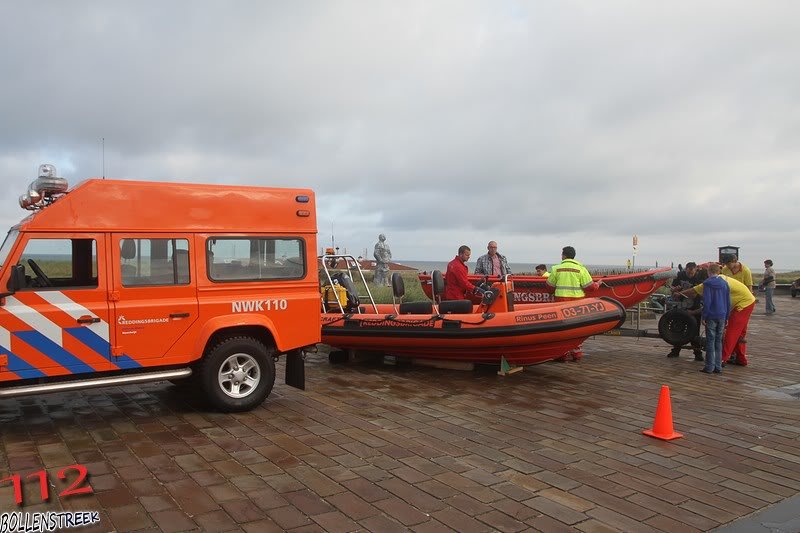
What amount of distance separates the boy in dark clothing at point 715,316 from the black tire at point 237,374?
671 centimetres

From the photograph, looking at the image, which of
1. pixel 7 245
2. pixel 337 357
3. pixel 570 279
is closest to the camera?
pixel 7 245

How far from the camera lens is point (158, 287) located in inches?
236

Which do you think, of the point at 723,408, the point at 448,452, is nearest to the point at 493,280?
the point at 723,408

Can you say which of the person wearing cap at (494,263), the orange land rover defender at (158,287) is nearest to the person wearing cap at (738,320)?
the person wearing cap at (494,263)

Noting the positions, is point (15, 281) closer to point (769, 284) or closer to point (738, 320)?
point (738, 320)

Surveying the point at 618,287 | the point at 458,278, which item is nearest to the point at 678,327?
the point at 618,287

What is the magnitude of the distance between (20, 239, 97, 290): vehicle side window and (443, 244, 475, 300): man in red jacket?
577 cm

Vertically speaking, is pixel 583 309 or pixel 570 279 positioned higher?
pixel 570 279

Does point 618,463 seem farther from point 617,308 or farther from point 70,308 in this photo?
point 70,308

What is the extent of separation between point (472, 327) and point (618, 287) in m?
5.36

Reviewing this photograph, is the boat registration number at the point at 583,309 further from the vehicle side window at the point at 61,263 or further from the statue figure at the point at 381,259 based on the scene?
the statue figure at the point at 381,259

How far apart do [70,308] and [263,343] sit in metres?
1.98

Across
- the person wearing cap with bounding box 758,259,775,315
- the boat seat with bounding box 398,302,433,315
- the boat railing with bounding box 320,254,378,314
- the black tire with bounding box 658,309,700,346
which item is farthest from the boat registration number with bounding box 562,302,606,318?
the person wearing cap with bounding box 758,259,775,315

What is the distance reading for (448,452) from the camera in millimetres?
5094
